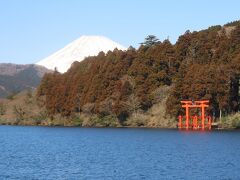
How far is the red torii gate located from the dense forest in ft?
5.58

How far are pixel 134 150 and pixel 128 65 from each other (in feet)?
208

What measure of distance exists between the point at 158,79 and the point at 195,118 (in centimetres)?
1648

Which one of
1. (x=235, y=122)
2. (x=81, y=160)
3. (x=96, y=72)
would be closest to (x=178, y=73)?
(x=235, y=122)

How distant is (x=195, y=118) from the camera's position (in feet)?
311

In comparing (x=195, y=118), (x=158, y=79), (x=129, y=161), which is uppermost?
(x=158, y=79)

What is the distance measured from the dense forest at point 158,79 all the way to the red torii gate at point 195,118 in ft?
5.58

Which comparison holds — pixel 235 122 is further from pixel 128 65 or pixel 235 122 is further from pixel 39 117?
pixel 39 117

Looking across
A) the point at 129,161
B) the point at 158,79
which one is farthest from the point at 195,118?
the point at 129,161

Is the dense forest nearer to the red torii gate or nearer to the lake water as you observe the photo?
the red torii gate

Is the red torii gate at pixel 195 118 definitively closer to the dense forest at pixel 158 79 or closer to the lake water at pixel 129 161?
the dense forest at pixel 158 79

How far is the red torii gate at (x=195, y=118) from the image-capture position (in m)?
93.4

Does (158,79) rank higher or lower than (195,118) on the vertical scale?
higher

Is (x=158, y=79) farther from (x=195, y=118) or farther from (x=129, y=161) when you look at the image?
(x=129, y=161)

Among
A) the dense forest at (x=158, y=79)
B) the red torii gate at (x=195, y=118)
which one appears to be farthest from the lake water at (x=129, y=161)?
the dense forest at (x=158, y=79)
